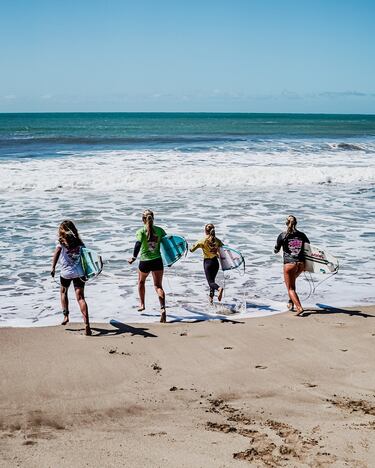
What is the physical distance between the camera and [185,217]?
47.7 ft

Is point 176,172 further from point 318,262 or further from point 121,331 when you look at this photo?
point 121,331

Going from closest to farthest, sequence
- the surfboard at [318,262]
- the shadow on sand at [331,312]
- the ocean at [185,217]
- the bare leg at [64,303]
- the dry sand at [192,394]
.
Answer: the dry sand at [192,394], the bare leg at [64,303], the shadow on sand at [331,312], the surfboard at [318,262], the ocean at [185,217]

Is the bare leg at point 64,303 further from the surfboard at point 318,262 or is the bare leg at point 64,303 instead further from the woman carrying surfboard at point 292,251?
the surfboard at point 318,262

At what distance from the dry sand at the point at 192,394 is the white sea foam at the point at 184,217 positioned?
0.99 metres

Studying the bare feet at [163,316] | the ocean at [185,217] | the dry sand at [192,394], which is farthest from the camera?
the ocean at [185,217]

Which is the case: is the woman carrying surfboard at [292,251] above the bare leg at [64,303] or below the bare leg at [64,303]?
above

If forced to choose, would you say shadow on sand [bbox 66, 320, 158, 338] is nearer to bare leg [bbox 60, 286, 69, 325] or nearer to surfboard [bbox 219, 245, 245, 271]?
bare leg [bbox 60, 286, 69, 325]

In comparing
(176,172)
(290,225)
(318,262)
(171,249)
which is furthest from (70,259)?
(176,172)

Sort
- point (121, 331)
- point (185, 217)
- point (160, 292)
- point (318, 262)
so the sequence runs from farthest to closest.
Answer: point (185, 217) → point (318, 262) → point (160, 292) → point (121, 331)

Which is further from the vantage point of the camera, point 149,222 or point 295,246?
point 295,246

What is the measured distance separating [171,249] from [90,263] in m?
1.50

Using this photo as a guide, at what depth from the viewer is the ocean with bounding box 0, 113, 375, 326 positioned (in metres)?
8.30

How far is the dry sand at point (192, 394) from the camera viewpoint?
4012 mm

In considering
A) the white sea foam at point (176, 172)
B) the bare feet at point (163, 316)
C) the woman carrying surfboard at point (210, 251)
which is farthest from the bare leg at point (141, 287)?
the white sea foam at point (176, 172)
